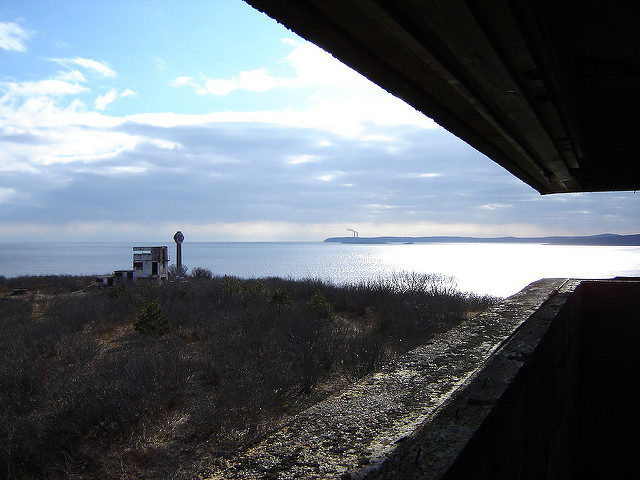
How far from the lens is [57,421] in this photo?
15.6ft

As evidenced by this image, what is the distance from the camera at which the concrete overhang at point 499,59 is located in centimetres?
152

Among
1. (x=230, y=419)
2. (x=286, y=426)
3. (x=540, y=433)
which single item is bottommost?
(x=230, y=419)

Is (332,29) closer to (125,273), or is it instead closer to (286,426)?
(286,426)

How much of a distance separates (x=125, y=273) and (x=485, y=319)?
54.8 ft

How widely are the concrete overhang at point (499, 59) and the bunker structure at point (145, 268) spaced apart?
16.8 meters

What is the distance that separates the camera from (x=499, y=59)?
1.95 meters

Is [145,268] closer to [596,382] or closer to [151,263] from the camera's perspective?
[151,263]

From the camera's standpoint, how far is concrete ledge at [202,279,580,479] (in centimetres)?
137

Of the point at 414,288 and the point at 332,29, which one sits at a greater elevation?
the point at 332,29

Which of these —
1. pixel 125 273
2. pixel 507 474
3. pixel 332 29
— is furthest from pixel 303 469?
pixel 125 273

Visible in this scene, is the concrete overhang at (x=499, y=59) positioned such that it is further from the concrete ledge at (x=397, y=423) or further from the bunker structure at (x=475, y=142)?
the concrete ledge at (x=397, y=423)

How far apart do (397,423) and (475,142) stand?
7.77 ft

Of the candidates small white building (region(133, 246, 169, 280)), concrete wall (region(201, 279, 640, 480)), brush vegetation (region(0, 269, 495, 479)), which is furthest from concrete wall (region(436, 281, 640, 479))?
small white building (region(133, 246, 169, 280))

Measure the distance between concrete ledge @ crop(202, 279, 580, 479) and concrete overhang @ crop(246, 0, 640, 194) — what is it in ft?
4.62
